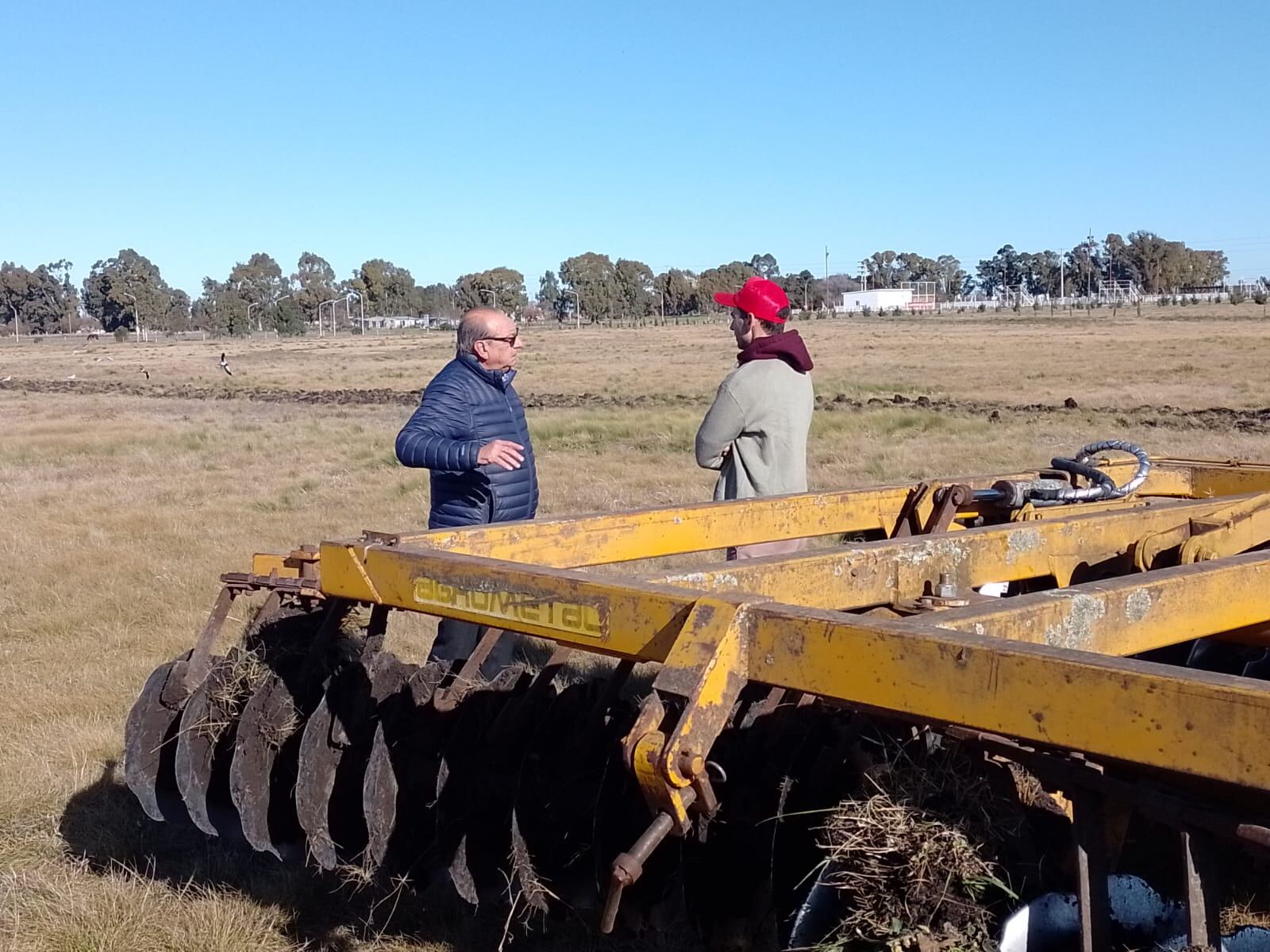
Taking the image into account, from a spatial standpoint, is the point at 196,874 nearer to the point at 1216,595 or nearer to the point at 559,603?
the point at 559,603

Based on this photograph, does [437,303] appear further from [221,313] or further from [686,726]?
[686,726]

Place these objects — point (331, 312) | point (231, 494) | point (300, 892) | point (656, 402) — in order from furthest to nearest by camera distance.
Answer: point (331, 312), point (656, 402), point (231, 494), point (300, 892)

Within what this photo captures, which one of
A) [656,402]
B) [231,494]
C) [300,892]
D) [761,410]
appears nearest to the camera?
[300,892]

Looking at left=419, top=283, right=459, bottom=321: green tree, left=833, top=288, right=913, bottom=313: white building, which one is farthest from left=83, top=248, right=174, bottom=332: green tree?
left=833, top=288, right=913, bottom=313: white building

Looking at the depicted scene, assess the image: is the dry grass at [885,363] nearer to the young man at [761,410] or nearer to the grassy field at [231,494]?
the grassy field at [231,494]

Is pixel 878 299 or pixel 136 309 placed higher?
pixel 136 309

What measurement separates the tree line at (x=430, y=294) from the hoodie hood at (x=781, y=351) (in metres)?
109

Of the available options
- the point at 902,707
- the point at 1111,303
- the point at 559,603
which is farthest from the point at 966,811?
the point at 1111,303

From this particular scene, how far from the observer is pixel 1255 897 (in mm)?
3879

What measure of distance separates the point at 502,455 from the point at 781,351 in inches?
47.3

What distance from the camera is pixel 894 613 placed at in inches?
129

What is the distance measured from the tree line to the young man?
109m

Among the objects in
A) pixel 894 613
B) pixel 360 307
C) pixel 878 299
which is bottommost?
pixel 894 613

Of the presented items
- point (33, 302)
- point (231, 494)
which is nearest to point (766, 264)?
point (33, 302)
